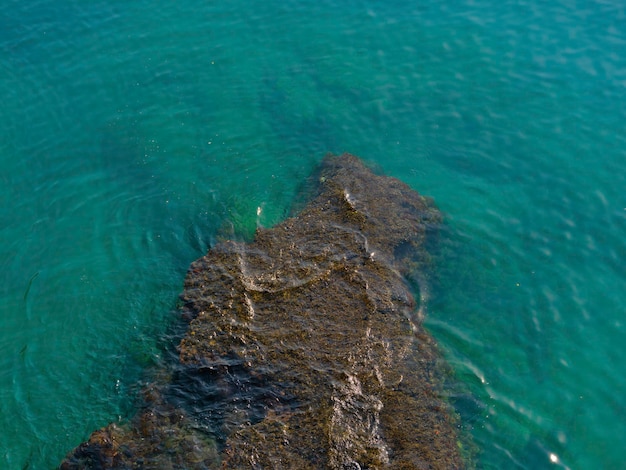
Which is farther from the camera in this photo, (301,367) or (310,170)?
(310,170)

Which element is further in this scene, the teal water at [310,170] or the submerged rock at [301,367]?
the teal water at [310,170]

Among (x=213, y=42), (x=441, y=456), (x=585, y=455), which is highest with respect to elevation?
(x=213, y=42)

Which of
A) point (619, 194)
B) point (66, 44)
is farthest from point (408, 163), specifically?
point (66, 44)

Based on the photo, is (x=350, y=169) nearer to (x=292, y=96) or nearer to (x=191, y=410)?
(x=292, y=96)

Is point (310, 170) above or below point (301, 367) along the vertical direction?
below

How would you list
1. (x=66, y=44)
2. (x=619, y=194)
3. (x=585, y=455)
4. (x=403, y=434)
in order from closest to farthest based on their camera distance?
(x=403, y=434)
(x=585, y=455)
(x=619, y=194)
(x=66, y=44)
